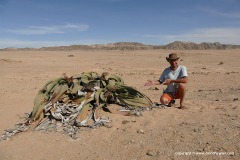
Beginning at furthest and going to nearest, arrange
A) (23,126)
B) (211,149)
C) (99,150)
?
(23,126) → (99,150) → (211,149)

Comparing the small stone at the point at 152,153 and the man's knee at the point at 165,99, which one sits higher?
the man's knee at the point at 165,99

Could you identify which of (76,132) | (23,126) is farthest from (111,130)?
(23,126)

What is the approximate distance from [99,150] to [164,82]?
1.93 metres

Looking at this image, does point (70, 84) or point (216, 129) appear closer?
point (216, 129)

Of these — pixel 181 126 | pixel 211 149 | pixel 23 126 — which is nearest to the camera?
pixel 211 149

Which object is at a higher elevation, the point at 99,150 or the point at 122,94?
the point at 122,94

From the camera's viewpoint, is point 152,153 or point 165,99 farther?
point 165,99

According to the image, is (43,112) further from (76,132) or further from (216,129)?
(216,129)

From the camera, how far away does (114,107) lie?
6.13m

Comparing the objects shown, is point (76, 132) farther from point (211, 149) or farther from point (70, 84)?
point (211, 149)

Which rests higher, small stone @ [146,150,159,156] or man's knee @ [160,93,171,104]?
man's knee @ [160,93,171,104]

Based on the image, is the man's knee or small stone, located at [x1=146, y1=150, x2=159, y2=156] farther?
the man's knee

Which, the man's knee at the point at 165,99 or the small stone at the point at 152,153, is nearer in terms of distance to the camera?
the small stone at the point at 152,153

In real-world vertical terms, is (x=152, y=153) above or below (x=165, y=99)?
below
